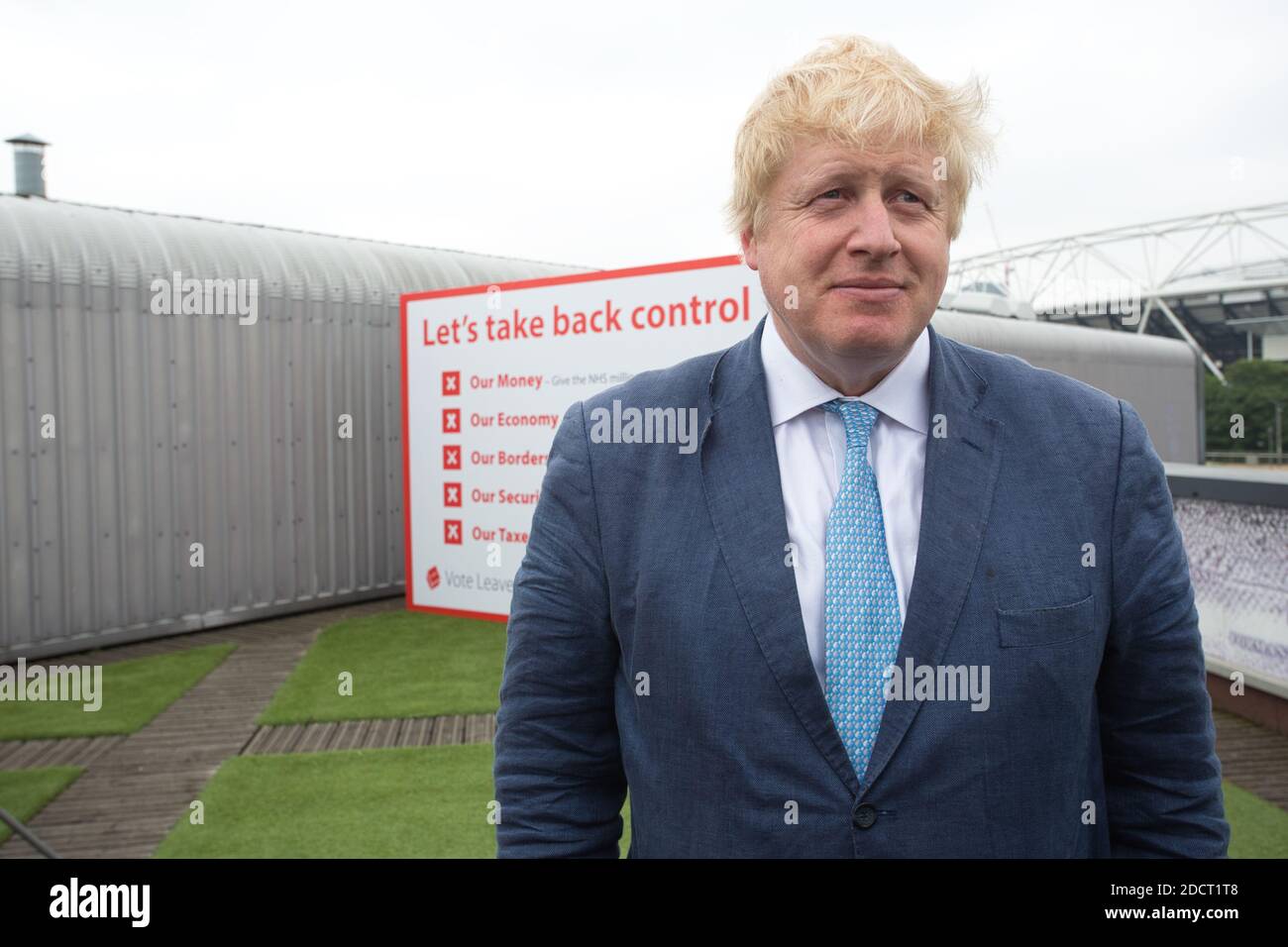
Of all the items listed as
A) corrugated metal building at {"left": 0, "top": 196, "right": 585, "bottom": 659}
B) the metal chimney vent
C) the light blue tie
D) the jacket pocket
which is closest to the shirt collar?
the light blue tie

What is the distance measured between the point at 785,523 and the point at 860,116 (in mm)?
521

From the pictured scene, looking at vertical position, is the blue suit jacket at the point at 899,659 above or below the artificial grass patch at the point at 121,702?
above

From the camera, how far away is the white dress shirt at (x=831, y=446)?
4.72 feet

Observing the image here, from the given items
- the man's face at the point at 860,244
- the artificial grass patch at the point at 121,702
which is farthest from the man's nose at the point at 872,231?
the artificial grass patch at the point at 121,702

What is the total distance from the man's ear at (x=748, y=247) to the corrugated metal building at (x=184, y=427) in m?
7.84

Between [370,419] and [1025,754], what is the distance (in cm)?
963

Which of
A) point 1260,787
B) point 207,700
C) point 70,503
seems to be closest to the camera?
point 1260,787

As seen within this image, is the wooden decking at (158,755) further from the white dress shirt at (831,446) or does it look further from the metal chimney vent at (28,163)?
the metal chimney vent at (28,163)

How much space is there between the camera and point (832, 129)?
4.37ft

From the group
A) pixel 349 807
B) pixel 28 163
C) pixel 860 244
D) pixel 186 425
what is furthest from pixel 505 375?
pixel 860 244

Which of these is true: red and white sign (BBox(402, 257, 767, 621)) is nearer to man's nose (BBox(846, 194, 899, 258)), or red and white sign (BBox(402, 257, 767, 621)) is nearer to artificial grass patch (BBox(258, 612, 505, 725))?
artificial grass patch (BBox(258, 612, 505, 725))
